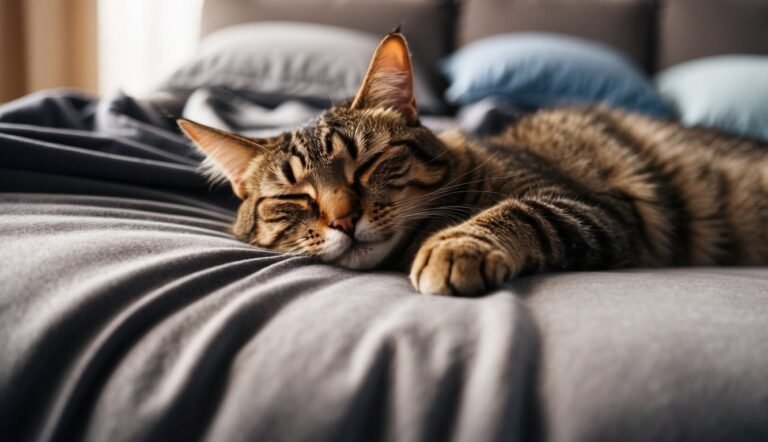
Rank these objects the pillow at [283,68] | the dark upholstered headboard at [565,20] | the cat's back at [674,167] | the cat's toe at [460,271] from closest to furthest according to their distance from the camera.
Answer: the cat's toe at [460,271] → the cat's back at [674,167] → the pillow at [283,68] → the dark upholstered headboard at [565,20]

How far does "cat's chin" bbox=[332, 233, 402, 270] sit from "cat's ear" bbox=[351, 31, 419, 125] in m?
0.34

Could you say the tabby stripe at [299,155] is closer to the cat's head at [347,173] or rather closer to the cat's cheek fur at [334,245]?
the cat's head at [347,173]

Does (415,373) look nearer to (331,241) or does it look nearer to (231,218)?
(331,241)

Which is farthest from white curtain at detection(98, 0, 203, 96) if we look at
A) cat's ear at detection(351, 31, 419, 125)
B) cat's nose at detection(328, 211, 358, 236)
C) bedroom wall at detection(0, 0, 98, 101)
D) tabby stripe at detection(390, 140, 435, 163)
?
cat's nose at detection(328, 211, 358, 236)

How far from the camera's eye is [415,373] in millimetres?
459

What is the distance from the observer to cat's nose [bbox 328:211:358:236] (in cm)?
83

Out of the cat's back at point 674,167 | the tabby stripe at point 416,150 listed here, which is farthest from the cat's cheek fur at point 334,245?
the cat's back at point 674,167

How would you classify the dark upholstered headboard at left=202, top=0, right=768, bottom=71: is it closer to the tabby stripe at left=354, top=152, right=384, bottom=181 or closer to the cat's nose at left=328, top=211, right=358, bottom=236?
the tabby stripe at left=354, top=152, right=384, bottom=181

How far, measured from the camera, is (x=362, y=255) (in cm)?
82

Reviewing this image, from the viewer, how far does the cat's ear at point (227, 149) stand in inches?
39.6

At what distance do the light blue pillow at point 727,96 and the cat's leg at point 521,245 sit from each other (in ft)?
3.25

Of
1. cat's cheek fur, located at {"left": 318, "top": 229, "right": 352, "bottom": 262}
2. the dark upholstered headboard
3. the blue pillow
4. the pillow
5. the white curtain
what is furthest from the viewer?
the white curtain

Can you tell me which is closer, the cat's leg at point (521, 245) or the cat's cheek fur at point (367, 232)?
the cat's leg at point (521, 245)

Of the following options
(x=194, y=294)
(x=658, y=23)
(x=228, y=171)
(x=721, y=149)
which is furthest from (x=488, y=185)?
(x=658, y=23)
